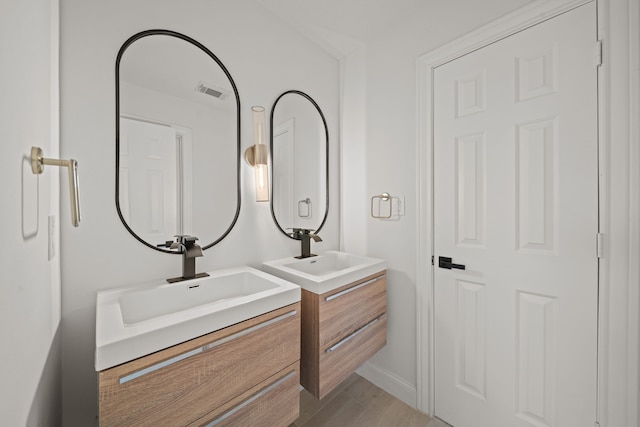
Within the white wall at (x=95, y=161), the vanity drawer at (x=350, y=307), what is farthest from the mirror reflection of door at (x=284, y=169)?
the vanity drawer at (x=350, y=307)

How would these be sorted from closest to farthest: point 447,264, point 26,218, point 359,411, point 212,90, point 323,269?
point 26,218, point 212,90, point 447,264, point 359,411, point 323,269

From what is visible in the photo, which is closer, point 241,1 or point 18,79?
point 18,79

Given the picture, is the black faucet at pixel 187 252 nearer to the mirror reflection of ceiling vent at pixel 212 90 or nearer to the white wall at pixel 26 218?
the white wall at pixel 26 218

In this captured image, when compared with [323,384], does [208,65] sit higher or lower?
higher

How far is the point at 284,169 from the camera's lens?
180 cm

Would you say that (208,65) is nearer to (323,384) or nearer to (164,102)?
A: (164,102)

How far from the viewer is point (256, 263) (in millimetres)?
1650

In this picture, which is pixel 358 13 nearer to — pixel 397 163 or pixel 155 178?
pixel 397 163

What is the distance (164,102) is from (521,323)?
2.12 metres

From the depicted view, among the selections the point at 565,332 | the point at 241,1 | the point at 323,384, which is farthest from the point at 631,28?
the point at 323,384

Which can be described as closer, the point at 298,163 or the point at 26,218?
the point at 26,218

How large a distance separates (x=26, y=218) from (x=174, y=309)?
29.0 inches

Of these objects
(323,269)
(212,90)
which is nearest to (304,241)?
(323,269)

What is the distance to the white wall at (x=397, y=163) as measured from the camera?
5.59ft
